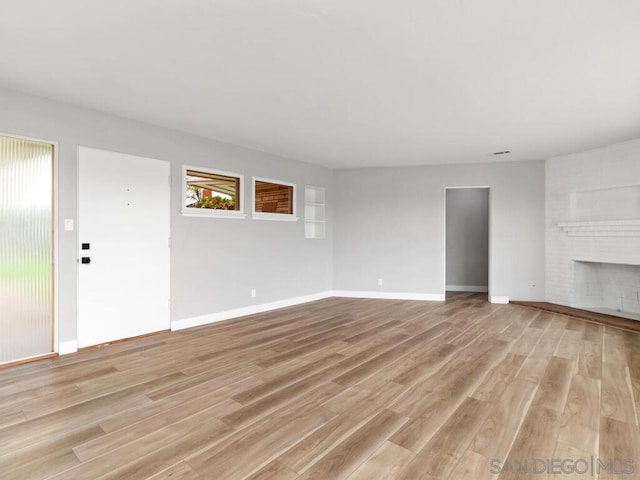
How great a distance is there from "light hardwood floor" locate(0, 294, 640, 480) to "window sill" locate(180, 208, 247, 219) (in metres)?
1.58

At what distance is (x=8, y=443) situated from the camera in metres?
2.02

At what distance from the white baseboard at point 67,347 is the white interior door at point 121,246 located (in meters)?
0.07

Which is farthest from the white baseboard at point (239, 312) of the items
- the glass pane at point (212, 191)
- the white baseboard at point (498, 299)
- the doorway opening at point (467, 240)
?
the doorway opening at point (467, 240)

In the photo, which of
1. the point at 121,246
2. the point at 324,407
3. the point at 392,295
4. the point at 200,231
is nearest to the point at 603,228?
the point at 392,295

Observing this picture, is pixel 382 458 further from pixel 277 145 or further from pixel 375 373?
pixel 277 145

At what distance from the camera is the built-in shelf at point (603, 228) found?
502cm

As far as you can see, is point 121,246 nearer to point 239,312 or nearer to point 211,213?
point 211,213

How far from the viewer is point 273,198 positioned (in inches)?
→ 237

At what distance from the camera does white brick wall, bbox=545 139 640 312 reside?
509 centimetres

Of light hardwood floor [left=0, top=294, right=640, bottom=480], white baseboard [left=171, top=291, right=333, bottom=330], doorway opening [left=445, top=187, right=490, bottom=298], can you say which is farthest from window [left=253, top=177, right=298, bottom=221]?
doorway opening [left=445, top=187, right=490, bottom=298]

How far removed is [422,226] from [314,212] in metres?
2.13

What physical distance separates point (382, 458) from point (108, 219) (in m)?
3.66

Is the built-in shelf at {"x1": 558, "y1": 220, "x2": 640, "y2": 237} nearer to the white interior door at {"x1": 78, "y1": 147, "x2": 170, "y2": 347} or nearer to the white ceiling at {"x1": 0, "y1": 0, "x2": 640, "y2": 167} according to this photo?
the white ceiling at {"x1": 0, "y1": 0, "x2": 640, "y2": 167}

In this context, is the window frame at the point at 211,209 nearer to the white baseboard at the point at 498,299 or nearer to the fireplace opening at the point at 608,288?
the white baseboard at the point at 498,299
